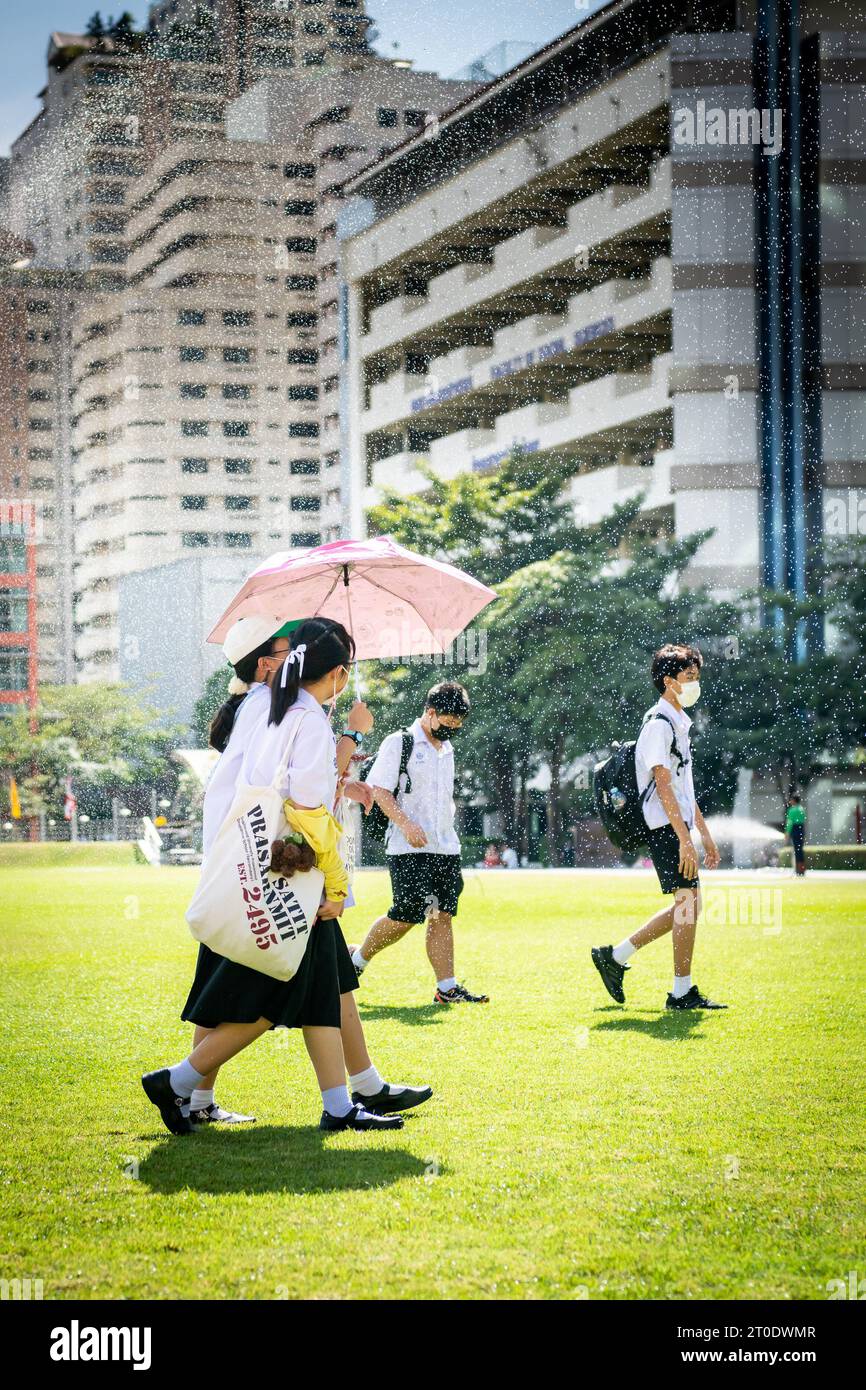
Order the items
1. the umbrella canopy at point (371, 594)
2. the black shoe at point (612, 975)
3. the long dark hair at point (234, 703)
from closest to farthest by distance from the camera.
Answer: the long dark hair at point (234, 703)
the umbrella canopy at point (371, 594)
the black shoe at point (612, 975)

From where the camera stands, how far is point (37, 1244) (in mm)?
4074

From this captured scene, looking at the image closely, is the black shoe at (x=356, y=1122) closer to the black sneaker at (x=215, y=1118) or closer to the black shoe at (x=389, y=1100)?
the black shoe at (x=389, y=1100)

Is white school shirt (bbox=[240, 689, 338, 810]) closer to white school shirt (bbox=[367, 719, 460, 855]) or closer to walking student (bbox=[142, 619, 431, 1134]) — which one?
walking student (bbox=[142, 619, 431, 1134])

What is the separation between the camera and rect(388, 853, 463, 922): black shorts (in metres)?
8.73

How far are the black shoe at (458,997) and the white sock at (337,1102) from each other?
3.36 meters

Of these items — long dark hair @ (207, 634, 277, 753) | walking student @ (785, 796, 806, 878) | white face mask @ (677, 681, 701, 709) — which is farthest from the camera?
walking student @ (785, 796, 806, 878)

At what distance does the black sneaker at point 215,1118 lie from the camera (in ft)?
18.5

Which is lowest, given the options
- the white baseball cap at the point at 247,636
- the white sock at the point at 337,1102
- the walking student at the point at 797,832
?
the walking student at the point at 797,832

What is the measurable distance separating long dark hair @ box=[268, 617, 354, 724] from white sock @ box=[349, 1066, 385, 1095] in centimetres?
128

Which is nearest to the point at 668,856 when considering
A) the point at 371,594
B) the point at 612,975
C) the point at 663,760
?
the point at 663,760

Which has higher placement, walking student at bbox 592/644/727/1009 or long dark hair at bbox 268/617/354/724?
long dark hair at bbox 268/617/354/724

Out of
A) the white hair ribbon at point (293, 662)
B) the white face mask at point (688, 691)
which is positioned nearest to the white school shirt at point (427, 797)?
the white face mask at point (688, 691)

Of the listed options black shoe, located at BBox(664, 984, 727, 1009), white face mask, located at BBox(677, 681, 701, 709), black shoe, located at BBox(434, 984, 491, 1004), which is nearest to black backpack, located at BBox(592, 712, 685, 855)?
white face mask, located at BBox(677, 681, 701, 709)
